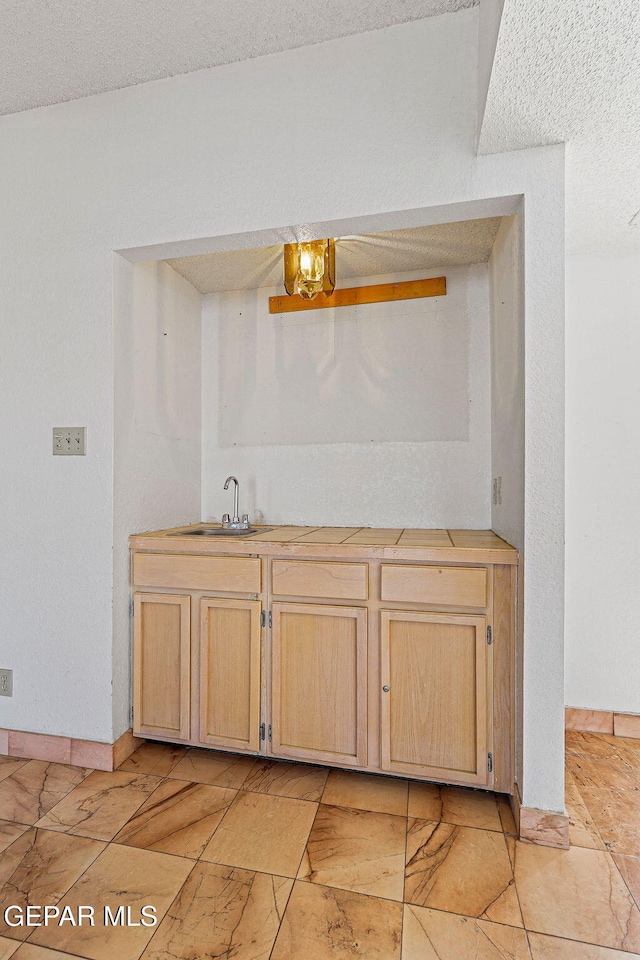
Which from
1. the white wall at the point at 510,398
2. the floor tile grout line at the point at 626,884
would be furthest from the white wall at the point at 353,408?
the floor tile grout line at the point at 626,884

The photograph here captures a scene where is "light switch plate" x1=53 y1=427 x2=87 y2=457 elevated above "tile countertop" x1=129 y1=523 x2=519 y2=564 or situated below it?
above

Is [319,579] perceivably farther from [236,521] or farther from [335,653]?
[236,521]

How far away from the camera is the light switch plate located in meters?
1.94

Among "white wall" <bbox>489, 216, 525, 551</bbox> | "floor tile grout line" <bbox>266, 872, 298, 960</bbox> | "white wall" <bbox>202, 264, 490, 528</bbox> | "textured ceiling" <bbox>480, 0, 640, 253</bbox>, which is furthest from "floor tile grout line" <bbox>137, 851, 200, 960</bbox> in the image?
"textured ceiling" <bbox>480, 0, 640, 253</bbox>

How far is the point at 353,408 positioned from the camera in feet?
8.31

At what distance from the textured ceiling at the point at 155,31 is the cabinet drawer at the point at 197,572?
5.82 ft

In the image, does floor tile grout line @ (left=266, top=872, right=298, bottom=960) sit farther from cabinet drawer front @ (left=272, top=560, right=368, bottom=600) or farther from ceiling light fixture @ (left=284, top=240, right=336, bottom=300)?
ceiling light fixture @ (left=284, top=240, right=336, bottom=300)

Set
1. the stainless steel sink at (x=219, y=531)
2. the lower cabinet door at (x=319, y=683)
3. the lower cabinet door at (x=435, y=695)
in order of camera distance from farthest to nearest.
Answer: the stainless steel sink at (x=219, y=531) → the lower cabinet door at (x=319, y=683) → the lower cabinet door at (x=435, y=695)

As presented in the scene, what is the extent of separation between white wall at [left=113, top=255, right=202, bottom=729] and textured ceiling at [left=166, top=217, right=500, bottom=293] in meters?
0.16

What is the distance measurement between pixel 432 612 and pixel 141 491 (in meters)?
1.28

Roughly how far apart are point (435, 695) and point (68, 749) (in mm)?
1404

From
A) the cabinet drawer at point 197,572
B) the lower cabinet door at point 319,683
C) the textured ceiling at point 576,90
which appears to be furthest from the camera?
the cabinet drawer at point 197,572

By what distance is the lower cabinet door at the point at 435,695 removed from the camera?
64.9 inches

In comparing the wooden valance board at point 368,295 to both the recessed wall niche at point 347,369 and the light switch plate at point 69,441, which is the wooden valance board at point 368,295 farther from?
the light switch plate at point 69,441
